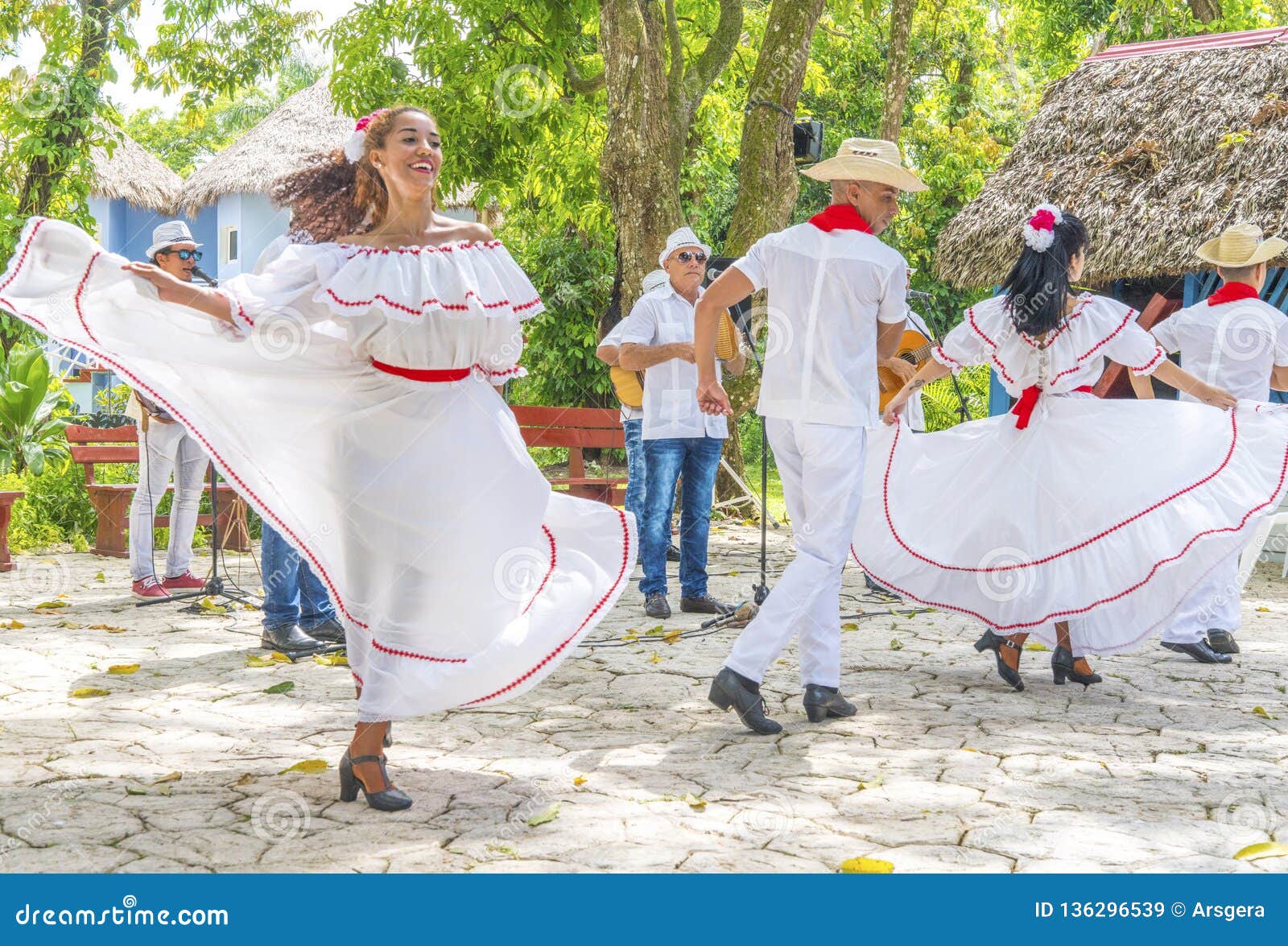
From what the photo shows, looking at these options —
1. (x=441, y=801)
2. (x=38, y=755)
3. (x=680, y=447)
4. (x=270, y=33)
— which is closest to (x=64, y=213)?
(x=270, y=33)

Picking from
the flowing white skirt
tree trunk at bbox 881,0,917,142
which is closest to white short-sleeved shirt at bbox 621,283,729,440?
the flowing white skirt

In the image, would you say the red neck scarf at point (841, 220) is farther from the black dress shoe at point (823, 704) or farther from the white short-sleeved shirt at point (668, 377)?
the white short-sleeved shirt at point (668, 377)

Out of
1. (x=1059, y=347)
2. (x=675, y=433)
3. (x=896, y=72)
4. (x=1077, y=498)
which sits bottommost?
(x=1077, y=498)

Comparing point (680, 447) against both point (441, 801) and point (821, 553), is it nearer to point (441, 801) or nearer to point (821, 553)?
point (821, 553)

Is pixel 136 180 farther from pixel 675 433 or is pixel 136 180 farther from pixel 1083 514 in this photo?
pixel 1083 514

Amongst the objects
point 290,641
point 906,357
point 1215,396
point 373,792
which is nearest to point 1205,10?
point 906,357

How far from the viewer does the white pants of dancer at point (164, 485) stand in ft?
26.9

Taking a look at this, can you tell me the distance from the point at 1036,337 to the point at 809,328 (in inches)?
49.8

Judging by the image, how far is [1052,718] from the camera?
17.1ft

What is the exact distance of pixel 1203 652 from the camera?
646 centimetres

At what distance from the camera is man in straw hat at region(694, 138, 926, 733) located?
16.1ft

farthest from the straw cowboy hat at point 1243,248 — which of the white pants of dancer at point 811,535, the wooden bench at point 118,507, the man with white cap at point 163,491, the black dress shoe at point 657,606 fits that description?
the wooden bench at point 118,507

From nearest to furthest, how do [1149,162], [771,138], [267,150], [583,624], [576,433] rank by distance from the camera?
[583,624], [576,433], [1149,162], [771,138], [267,150]

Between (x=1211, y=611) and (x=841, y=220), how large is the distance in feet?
10.0
